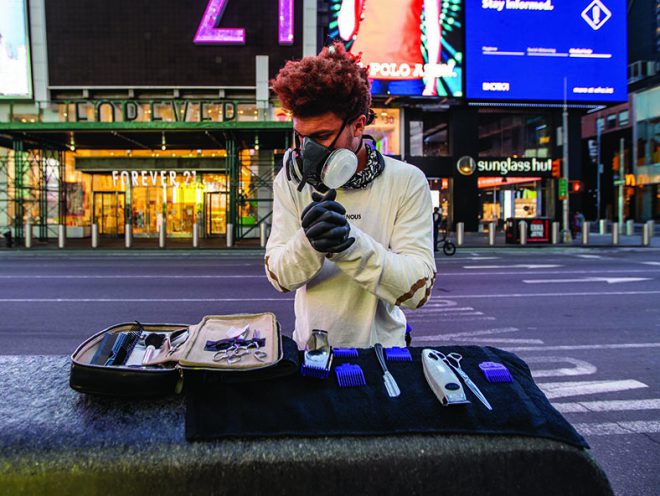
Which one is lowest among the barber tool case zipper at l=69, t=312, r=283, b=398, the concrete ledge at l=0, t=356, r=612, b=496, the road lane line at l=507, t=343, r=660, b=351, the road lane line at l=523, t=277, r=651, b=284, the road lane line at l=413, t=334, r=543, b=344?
the road lane line at l=507, t=343, r=660, b=351

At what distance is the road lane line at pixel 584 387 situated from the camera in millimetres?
4684

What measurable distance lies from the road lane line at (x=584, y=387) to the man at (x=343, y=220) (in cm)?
324

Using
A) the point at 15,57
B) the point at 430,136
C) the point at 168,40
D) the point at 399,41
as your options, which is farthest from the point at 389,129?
the point at 15,57

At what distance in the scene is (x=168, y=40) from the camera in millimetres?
27406

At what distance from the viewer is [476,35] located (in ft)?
96.9

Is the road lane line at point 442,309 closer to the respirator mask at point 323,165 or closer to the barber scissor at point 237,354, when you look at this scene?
the respirator mask at point 323,165

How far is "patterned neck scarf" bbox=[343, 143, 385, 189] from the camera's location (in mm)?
1938

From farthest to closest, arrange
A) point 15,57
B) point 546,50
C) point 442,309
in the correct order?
point 546,50, point 15,57, point 442,309

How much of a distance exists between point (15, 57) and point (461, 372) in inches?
1283

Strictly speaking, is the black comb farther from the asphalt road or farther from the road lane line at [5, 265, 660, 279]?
the road lane line at [5, 265, 660, 279]

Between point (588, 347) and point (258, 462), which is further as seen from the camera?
point (588, 347)

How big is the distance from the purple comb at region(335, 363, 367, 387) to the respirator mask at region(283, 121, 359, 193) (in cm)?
55

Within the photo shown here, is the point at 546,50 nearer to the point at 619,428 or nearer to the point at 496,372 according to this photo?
the point at 619,428

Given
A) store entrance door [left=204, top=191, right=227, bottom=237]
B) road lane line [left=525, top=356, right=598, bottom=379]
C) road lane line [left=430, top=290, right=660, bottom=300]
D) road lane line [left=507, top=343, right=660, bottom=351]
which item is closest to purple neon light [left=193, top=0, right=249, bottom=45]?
store entrance door [left=204, top=191, right=227, bottom=237]
